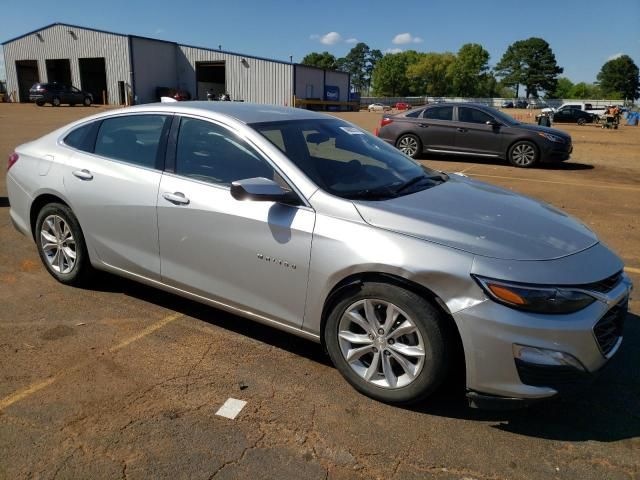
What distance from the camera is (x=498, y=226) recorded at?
294cm

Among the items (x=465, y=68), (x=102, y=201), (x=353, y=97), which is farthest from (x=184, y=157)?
(x=465, y=68)

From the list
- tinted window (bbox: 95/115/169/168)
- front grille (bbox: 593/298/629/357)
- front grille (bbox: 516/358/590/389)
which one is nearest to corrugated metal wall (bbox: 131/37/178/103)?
tinted window (bbox: 95/115/169/168)

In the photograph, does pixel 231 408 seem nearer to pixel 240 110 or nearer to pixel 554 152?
pixel 240 110

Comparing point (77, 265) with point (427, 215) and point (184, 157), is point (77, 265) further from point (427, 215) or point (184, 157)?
point (427, 215)

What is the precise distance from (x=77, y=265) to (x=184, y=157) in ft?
4.80

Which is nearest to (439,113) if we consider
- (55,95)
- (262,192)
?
(262,192)

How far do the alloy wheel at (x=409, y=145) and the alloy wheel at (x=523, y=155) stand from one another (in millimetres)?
2415

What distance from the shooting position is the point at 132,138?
3.96m

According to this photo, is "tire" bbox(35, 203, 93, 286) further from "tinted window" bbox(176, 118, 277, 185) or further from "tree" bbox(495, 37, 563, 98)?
"tree" bbox(495, 37, 563, 98)

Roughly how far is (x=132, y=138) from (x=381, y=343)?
243 centimetres

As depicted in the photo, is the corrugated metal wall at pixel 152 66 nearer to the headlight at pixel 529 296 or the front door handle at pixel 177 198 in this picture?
the front door handle at pixel 177 198

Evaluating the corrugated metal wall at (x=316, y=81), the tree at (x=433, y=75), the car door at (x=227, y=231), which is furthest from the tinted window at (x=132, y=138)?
the tree at (x=433, y=75)

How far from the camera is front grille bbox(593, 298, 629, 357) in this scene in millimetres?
2656

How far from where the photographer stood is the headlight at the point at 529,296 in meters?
2.52
